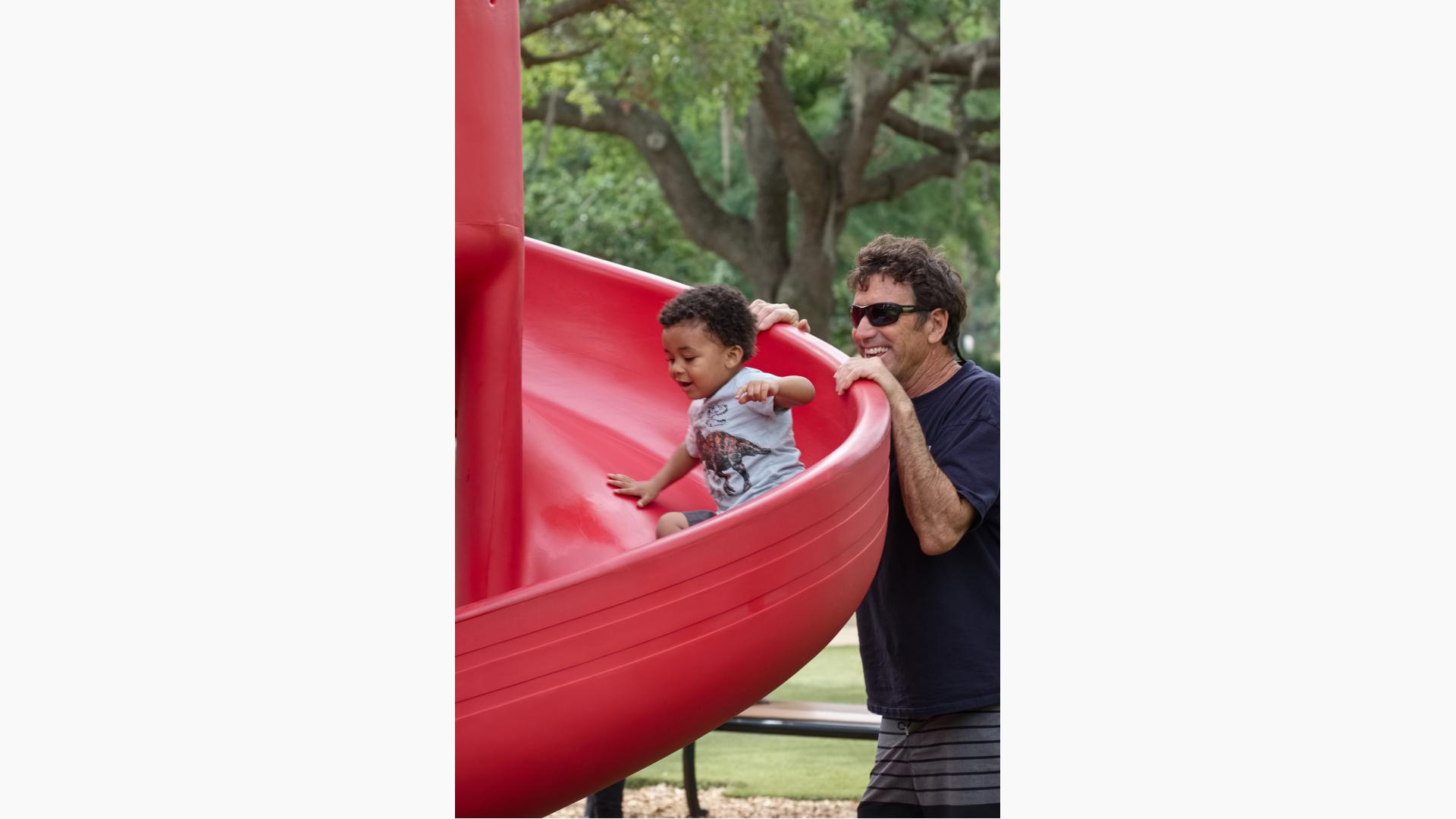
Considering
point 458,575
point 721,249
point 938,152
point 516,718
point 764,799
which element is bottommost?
point 764,799

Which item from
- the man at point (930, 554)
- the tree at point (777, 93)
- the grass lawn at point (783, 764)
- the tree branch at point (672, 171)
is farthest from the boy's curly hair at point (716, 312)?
the tree branch at point (672, 171)

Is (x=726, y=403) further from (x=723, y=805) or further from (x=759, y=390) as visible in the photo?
(x=723, y=805)

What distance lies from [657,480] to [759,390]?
44 centimetres

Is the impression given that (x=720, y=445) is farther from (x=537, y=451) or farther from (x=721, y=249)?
(x=721, y=249)

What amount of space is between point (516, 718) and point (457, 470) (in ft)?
3.11

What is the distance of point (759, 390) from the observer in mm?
2979

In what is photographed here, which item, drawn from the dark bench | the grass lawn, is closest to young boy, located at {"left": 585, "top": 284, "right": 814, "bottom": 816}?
the dark bench

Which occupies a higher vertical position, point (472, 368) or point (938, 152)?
point (938, 152)

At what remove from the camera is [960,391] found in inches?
116

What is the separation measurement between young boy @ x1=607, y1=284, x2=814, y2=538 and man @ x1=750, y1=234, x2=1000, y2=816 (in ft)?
0.83

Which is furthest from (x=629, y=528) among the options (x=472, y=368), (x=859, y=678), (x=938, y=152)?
(x=938, y=152)

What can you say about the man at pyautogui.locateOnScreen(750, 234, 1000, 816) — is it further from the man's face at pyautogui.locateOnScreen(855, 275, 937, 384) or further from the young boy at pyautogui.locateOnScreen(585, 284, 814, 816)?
the young boy at pyautogui.locateOnScreen(585, 284, 814, 816)

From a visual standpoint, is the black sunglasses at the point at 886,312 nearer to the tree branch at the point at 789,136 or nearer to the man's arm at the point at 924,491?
the man's arm at the point at 924,491

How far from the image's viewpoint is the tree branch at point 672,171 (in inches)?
484
